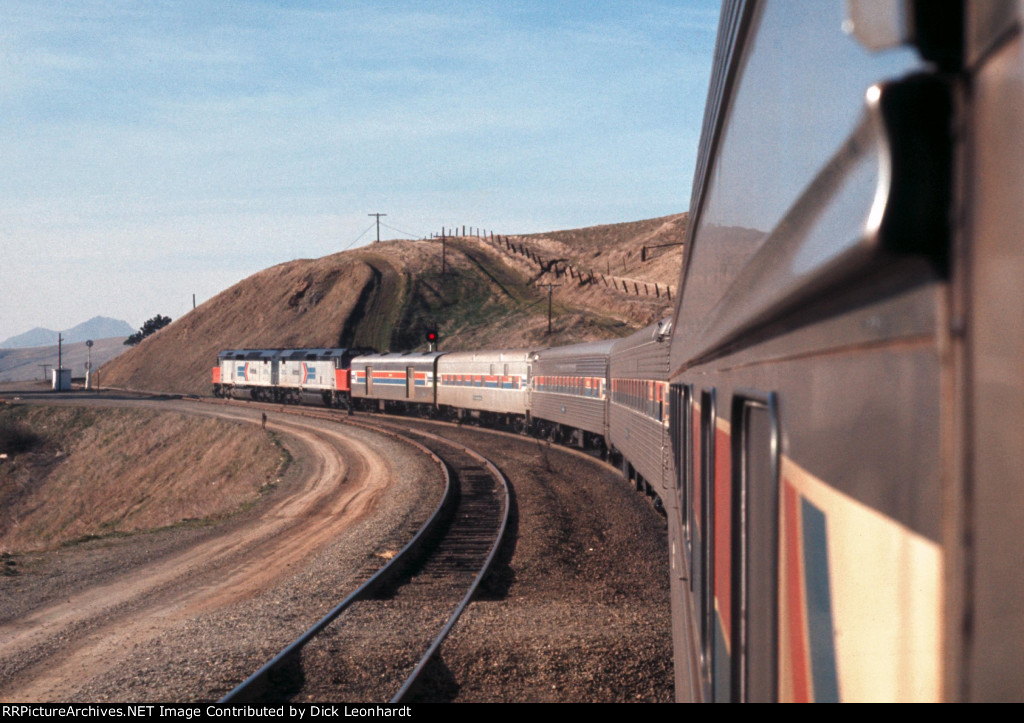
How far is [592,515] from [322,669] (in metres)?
9.31

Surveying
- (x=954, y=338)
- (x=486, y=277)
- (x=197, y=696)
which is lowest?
(x=197, y=696)

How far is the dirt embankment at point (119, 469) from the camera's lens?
103 ft

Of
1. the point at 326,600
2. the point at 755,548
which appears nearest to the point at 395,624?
the point at 326,600

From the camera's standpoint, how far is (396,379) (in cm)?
4753

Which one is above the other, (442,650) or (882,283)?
(882,283)

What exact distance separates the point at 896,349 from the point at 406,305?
348ft

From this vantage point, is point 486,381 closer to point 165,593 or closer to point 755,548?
point 165,593

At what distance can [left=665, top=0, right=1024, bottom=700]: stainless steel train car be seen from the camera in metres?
0.84

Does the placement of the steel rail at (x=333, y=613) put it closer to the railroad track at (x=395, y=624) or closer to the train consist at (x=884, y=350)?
the railroad track at (x=395, y=624)

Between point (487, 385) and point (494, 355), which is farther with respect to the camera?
point (487, 385)

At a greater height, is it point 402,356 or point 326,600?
point 402,356
